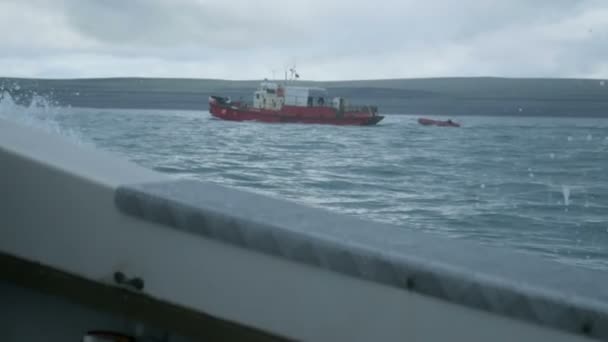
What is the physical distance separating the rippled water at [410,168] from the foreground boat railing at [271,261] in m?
0.34

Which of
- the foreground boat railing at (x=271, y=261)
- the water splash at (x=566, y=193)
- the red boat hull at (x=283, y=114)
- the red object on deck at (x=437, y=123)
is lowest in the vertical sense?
the red object on deck at (x=437, y=123)

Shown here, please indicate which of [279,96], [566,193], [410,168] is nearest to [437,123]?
[279,96]

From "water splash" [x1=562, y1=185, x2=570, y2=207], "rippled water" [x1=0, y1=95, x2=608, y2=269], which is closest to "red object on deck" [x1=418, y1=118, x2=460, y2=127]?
"rippled water" [x1=0, y1=95, x2=608, y2=269]

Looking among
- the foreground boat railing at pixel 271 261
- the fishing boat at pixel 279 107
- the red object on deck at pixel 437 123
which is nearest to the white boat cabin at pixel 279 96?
the fishing boat at pixel 279 107

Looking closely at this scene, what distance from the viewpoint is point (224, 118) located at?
2553 cm

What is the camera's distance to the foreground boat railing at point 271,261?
3.85ft

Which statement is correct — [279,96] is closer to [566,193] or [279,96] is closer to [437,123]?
[437,123]

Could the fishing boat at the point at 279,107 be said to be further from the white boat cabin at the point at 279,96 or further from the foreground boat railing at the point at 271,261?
the foreground boat railing at the point at 271,261

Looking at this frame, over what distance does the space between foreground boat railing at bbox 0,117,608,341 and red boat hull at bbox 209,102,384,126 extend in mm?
23277

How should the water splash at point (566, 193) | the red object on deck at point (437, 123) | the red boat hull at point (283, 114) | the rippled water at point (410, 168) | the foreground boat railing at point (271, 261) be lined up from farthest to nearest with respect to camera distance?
the red object on deck at point (437, 123) < the red boat hull at point (283, 114) < the water splash at point (566, 193) < the rippled water at point (410, 168) < the foreground boat railing at point (271, 261)

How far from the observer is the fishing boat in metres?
24.9

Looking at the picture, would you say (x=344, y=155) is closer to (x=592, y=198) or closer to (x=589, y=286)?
(x=592, y=198)

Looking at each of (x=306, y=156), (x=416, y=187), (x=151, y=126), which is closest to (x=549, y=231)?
(x=416, y=187)

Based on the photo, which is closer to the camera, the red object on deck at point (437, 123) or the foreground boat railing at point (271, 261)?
the foreground boat railing at point (271, 261)
